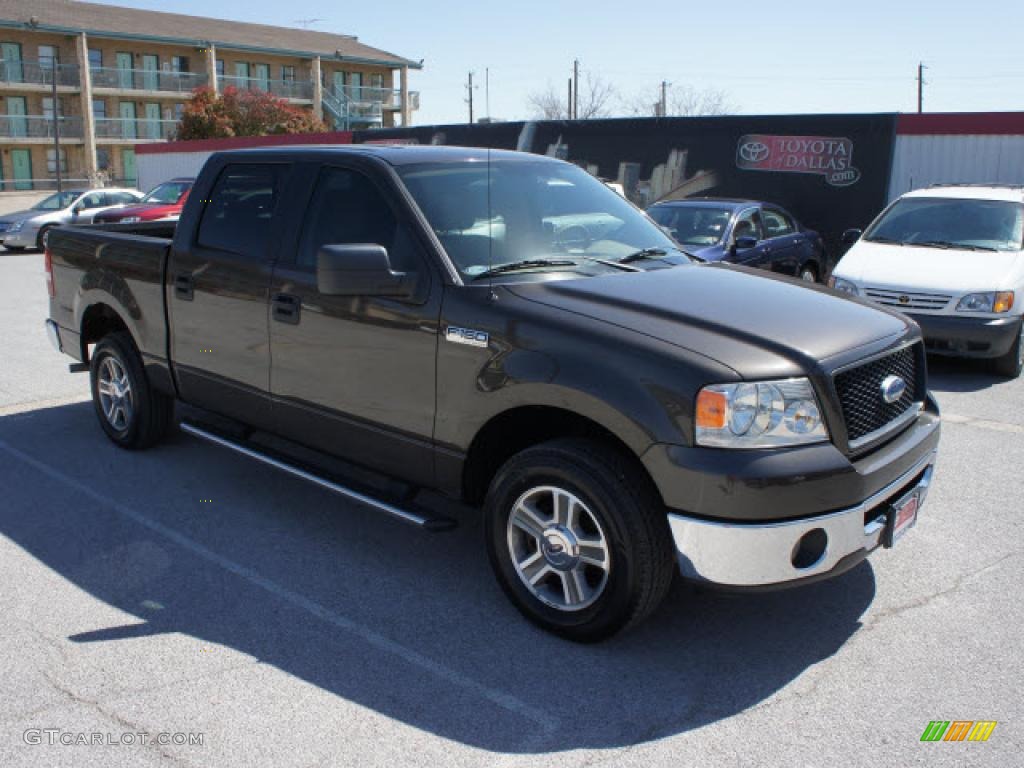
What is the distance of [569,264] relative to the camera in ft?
14.1

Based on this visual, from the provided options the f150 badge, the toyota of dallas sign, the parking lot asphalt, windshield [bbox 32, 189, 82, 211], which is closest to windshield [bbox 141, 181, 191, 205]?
windshield [bbox 32, 189, 82, 211]

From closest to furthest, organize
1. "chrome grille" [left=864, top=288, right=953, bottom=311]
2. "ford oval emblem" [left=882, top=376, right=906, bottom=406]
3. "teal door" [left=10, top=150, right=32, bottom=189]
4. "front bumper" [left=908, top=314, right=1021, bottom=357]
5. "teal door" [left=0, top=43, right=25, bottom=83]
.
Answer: "ford oval emblem" [left=882, top=376, right=906, bottom=406] → "front bumper" [left=908, top=314, right=1021, bottom=357] → "chrome grille" [left=864, top=288, right=953, bottom=311] → "teal door" [left=0, top=43, right=25, bottom=83] → "teal door" [left=10, top=150, right=32, bottom=189]

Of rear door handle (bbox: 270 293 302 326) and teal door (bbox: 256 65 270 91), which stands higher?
teal door (bbox: 256 65 270 91)

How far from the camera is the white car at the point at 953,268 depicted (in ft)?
27.6

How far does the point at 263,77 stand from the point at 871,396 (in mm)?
57897

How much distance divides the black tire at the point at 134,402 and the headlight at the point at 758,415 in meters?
3.87

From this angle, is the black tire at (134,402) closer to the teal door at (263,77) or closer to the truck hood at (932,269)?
the truck hood at (932,269)

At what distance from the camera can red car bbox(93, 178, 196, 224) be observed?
21.2 meters

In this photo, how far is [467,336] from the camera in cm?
392

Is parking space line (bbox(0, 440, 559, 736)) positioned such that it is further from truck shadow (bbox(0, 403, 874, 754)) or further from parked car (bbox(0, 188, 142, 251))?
parked car (bbox(0, 188, 142, 251))

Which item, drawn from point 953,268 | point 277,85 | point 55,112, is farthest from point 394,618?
point 277,85

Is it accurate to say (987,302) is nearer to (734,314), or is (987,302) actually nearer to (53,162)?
(734,314)

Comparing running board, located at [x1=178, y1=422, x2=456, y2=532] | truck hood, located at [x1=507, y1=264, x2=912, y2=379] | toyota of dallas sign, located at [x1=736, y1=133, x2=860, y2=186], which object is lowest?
running board, located at [x1=178, y1=422, x2=456, y2=532]

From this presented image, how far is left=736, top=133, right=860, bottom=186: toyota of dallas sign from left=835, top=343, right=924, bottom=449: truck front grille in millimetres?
13131
